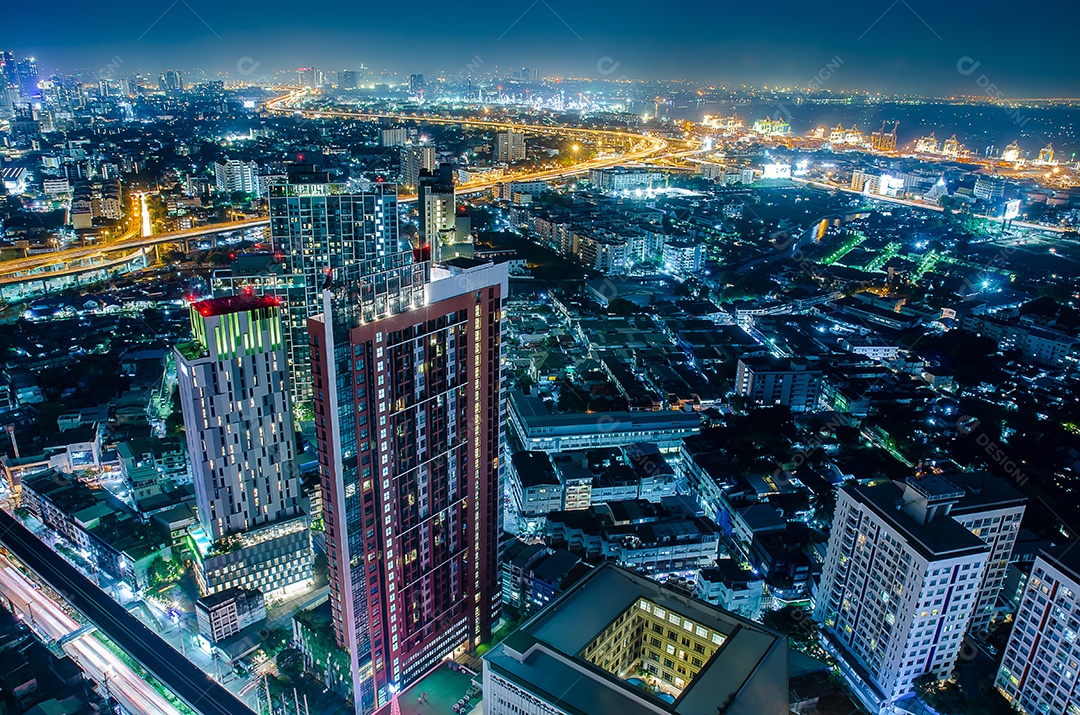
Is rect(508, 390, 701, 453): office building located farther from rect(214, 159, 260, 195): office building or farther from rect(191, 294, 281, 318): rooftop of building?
rect(214, 159, 260, 195): office building

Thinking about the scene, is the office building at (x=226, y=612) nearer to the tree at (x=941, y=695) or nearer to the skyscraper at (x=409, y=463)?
Answer: the skyscraper at (x=409, y=463)

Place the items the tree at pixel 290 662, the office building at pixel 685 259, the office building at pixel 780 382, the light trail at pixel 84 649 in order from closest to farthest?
the light trail at pixel 84 649 < the tree at pixel 290 662 < the office building at pixel 780 382 < the office building at pixel 685 259

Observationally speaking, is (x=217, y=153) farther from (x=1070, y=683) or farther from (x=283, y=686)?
(x=1070, y=683)

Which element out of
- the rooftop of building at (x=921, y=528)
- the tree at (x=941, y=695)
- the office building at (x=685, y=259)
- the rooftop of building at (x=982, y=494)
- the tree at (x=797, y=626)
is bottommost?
the tree at (x=797, y=626)

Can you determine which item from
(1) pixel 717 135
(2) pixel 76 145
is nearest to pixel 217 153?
(2) pixel 76 145

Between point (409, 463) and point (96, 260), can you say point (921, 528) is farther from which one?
point (96, 260)

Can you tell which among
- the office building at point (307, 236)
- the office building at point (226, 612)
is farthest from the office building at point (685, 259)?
the office building at point (226, 612)
